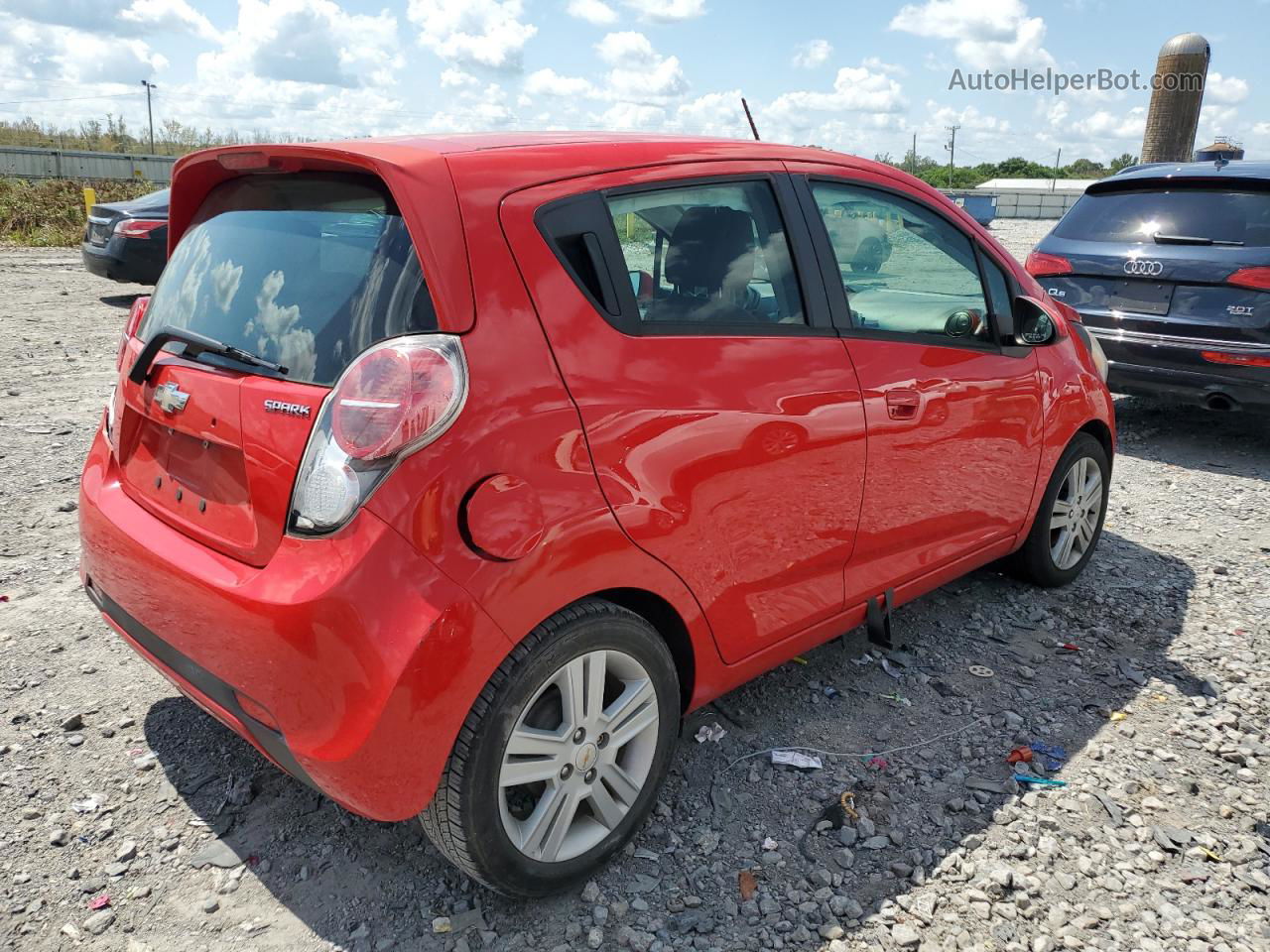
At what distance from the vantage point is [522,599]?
2.17 metres

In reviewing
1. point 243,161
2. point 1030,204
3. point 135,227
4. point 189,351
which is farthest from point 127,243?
point 1030,204

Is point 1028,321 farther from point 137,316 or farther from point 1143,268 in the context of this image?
point 1143,268

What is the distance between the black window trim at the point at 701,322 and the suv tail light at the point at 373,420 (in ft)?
1.46

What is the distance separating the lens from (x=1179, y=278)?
632cm

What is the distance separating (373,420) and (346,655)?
49 cm

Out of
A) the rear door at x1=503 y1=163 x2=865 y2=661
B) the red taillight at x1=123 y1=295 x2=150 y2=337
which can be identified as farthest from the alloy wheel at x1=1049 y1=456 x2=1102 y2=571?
the red taillight at x1=123 y1=295 x2=150 y2=337

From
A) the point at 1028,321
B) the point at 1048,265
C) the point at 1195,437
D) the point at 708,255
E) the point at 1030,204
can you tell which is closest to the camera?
the point at 708,255

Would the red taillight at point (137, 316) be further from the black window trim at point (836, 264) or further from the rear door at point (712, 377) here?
the black window trim at point (836, 264)

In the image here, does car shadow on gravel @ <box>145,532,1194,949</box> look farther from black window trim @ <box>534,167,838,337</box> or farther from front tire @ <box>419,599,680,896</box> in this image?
black window trim @ <box>534,167,838,337</box>

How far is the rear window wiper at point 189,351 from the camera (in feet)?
7.63

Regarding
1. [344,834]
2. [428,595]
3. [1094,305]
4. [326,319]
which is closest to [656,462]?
[428,595]

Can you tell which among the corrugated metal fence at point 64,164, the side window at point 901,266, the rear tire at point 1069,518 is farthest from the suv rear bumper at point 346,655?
the corrugated metal fence at point 64,164

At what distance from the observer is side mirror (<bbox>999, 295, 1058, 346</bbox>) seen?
3785mm

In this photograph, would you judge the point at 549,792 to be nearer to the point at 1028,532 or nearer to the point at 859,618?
the point at 859,618
